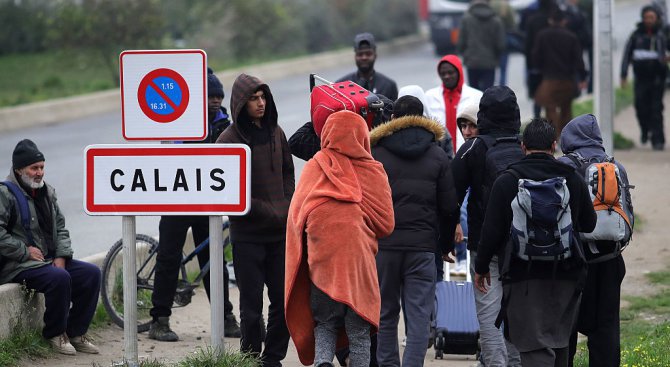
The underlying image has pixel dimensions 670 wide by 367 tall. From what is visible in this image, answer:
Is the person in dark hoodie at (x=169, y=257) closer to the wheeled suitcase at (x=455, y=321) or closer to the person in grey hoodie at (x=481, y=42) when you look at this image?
the wheeled suitcase at (x=455, y=321)

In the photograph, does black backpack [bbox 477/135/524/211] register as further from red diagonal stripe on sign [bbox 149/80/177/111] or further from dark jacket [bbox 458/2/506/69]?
dark jacket [bbox 458/2/506/69]

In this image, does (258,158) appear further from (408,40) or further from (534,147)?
(408,40)

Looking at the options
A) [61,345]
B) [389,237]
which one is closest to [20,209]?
[61,345]

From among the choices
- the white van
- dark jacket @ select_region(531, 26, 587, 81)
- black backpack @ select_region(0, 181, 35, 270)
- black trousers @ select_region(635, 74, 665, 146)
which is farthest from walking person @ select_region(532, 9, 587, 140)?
the white van

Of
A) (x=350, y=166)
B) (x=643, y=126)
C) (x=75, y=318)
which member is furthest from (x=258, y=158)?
(x=643, y=126)

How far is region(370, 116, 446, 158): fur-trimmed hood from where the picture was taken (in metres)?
6.98

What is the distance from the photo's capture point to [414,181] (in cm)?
700

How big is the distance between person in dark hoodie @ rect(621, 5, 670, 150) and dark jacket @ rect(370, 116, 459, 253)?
9.44 meters

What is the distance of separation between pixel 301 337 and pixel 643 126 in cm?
1077

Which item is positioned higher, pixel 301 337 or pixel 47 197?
pixel 47 197

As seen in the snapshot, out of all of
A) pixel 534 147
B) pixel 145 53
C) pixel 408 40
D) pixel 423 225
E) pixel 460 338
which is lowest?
pixel 460 338

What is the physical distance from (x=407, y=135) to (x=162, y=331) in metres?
2.51

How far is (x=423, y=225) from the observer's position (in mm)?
6988

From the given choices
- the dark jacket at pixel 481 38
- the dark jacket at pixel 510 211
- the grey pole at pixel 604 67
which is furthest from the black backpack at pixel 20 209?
the dark jacket at pixel 481 38
